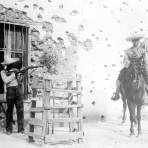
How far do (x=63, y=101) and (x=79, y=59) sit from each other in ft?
3.15

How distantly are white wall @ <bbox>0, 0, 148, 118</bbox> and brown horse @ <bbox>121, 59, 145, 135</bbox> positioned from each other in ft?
3.55

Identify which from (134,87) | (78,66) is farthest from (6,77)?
(134,87)

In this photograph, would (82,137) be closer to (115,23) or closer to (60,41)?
(60,41)

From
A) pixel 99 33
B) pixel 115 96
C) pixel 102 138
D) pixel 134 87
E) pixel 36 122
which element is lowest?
pixel 102 138

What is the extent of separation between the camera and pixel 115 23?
8.37m

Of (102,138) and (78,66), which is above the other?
(78,66)

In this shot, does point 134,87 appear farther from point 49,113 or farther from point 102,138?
point 49,113

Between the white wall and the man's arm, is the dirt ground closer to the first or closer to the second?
the white wall

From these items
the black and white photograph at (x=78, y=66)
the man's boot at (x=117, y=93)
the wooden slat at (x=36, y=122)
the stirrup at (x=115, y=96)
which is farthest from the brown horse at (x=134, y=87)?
the wooden slat at (x=36, y=122)

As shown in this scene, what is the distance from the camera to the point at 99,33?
820cm

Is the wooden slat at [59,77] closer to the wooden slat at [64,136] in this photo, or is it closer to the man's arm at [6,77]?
the wooden slat at [64,136]

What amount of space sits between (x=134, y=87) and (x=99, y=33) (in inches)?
73.5

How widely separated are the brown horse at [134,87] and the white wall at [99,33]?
3.55ft

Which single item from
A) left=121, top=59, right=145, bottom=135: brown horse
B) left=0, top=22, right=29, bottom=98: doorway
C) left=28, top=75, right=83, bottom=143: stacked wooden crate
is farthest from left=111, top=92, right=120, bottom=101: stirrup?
left=0, top=22, right=29, bottom=98: doorway
